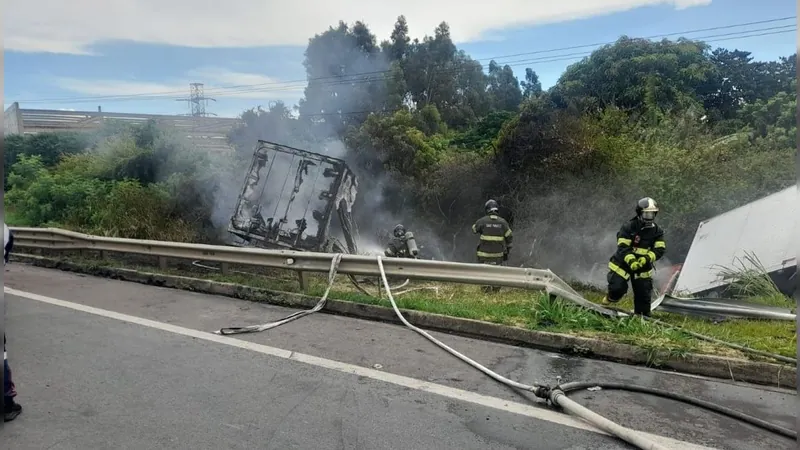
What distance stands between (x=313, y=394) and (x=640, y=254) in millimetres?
3967

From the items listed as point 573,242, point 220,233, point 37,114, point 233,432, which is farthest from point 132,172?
point 37,114

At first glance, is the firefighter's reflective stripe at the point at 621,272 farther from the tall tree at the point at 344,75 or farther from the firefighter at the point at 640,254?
the tall tree at the point at 344,75

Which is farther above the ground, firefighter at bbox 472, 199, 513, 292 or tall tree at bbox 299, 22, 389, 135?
tall tree at bbox 299, 22, 389, 135

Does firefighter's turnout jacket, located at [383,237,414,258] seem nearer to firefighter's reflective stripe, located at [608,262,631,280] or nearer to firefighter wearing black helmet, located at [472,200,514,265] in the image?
firefighter wearing black helmet, located at [472,200,514,265]

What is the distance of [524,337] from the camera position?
200 inches

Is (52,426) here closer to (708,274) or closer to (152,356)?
(152,356)

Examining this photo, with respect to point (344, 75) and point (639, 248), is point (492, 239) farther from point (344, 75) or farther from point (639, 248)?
point (344, 75)

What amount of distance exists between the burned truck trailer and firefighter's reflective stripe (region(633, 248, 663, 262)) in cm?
629

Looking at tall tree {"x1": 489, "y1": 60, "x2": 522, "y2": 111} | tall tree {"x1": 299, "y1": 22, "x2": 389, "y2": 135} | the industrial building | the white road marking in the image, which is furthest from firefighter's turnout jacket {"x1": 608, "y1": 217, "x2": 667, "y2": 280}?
tall tree {"x1": 489, "y1": 60, "x2": 522, "y2": 111}

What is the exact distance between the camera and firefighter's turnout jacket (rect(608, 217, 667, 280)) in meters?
6.06

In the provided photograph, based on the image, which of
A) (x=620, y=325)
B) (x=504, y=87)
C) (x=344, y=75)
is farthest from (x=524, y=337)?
(x=504, y=87)

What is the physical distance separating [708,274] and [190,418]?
7.25 metres

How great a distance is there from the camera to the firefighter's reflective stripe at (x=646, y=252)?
6086mm

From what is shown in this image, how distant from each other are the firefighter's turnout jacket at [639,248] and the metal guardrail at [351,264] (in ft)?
2.21
